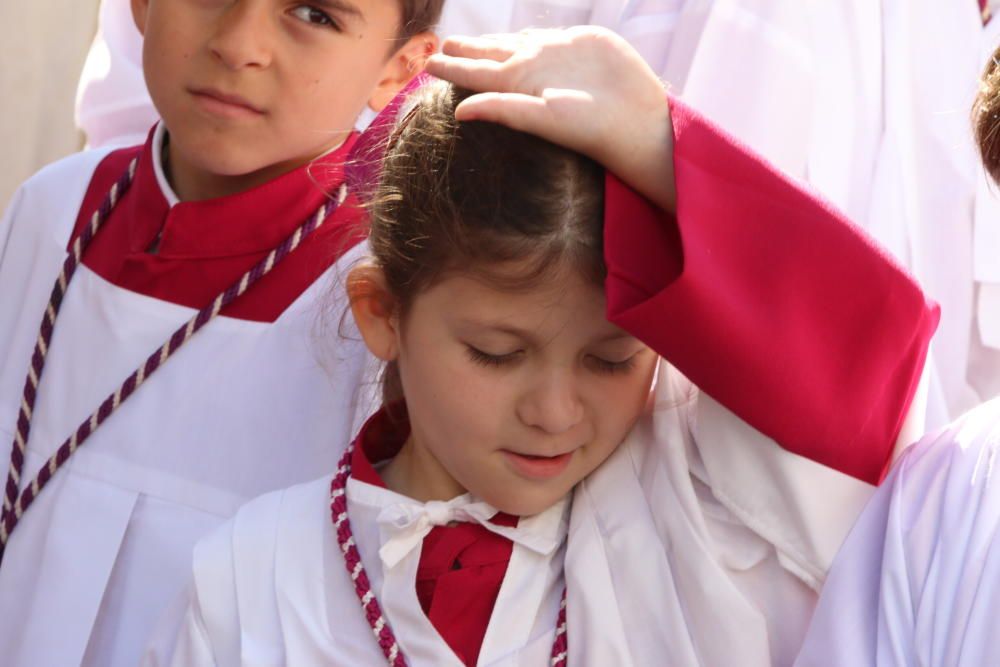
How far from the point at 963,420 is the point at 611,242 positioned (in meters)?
0.43

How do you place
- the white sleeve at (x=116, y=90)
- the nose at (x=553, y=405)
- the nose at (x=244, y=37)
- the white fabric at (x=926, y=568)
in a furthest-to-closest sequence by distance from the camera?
1. the white sleeve at (x=116, y=90)
2. the nose at (x=244, y=37)
3. the nose at (x=553, y=405)
4. the white fabric at (x=926, y=568)

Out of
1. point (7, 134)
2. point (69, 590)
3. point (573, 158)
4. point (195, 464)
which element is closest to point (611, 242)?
point (573, 158)

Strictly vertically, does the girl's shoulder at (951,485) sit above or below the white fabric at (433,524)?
above

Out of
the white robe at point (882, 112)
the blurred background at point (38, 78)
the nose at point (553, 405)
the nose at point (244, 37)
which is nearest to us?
the nose at point (553, 405)

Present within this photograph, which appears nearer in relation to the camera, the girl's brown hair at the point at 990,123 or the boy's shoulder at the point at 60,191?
the girl's brown hair at the point at 990,123

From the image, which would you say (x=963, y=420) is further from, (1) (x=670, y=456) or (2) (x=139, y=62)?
(2) (x=139, y=62)

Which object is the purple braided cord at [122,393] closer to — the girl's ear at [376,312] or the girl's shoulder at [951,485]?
the girl's ear at [376,312]

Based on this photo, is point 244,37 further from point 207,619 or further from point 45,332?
point 207,619

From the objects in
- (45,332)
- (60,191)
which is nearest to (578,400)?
(45,332)

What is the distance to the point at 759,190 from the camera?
1.65 m

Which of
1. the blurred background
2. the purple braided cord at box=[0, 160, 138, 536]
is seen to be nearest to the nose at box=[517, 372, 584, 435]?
the purple braided cord at box=[0, 160, 138, 536]

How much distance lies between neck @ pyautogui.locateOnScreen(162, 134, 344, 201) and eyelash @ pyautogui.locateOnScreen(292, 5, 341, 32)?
0.19 metres

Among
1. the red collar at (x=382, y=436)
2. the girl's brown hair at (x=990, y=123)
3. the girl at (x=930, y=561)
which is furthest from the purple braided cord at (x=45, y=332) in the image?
the girl's brown hair at (x=990, y=123)

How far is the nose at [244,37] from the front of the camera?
2.16m
